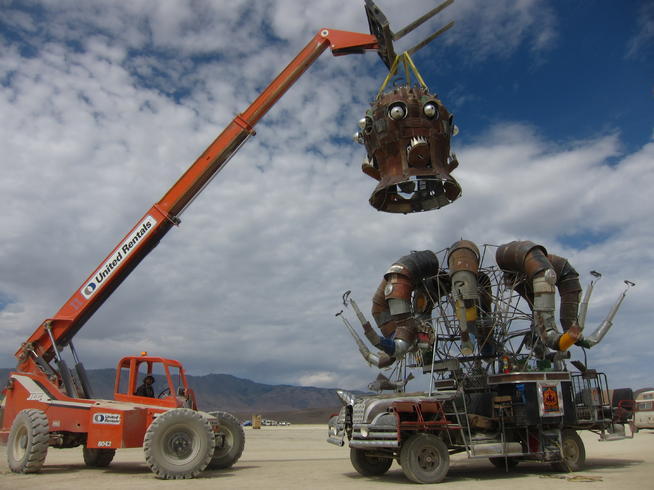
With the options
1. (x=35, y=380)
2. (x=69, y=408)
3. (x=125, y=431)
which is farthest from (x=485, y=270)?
(x=35, y=380)

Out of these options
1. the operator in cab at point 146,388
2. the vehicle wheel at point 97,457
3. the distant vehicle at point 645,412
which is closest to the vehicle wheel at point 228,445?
the operator in cab at point 146,388

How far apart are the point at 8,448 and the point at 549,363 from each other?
48.2 feet

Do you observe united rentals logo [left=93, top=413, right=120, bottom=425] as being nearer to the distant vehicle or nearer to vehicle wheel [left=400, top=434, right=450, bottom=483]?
vehicle wheel [left=400, top=434, right=450, bottom=483]

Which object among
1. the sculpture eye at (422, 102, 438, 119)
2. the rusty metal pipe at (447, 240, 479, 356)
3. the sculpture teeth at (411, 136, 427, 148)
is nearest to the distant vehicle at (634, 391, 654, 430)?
the rusty metal pipe at (447, 240, 479, 356)

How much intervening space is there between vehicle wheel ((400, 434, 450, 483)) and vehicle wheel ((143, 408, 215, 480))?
179 inches

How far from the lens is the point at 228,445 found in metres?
16.1

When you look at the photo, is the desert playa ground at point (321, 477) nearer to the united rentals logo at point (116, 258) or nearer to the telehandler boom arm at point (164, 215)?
the telehandler boom arm at point (164, 215)

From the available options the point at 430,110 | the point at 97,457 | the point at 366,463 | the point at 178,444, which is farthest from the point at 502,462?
the point at 97,457

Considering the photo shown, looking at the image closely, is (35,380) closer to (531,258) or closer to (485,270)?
(485,270)

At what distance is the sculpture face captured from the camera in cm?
1706

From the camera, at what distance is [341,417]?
14.4 meters

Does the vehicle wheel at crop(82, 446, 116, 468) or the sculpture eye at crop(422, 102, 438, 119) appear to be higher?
the sculpture eye at crop(422, 102, 438, 119)

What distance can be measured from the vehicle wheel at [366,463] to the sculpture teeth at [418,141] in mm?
8639

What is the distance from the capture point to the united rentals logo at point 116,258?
16.5 metres
